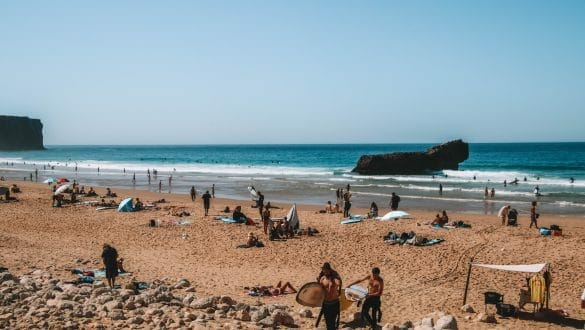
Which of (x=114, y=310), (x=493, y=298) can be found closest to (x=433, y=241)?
(x=493, y=298)

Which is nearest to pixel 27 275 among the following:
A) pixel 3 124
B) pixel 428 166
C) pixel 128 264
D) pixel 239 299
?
pixel 128 264

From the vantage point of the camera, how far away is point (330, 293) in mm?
8203

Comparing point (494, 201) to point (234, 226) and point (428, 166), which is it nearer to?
point (234, 226)

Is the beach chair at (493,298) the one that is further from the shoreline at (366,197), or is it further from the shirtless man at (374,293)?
the shoreline at (366,197)

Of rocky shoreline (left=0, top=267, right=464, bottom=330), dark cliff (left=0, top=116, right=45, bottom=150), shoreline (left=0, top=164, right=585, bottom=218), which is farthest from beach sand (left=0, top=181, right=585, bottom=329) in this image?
dark cliff (left=0, top=116, right=45, bottom=150)

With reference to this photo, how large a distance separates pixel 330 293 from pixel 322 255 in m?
8.77

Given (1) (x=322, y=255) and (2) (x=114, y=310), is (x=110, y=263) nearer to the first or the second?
(2) (x=114, y=310)

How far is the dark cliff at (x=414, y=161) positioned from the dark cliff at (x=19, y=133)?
144 m

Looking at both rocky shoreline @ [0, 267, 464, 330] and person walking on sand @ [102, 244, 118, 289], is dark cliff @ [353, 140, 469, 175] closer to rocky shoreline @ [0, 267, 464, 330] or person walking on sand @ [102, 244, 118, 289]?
person walking on sand @ [102, 244, 118, 289]

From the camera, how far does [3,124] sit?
162 metres

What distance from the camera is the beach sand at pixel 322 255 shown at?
12227 millimetres

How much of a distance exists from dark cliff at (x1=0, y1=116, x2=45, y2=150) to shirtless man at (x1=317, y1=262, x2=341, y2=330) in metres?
179

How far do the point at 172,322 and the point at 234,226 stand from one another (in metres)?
13.7

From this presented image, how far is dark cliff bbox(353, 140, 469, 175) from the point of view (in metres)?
57.2
